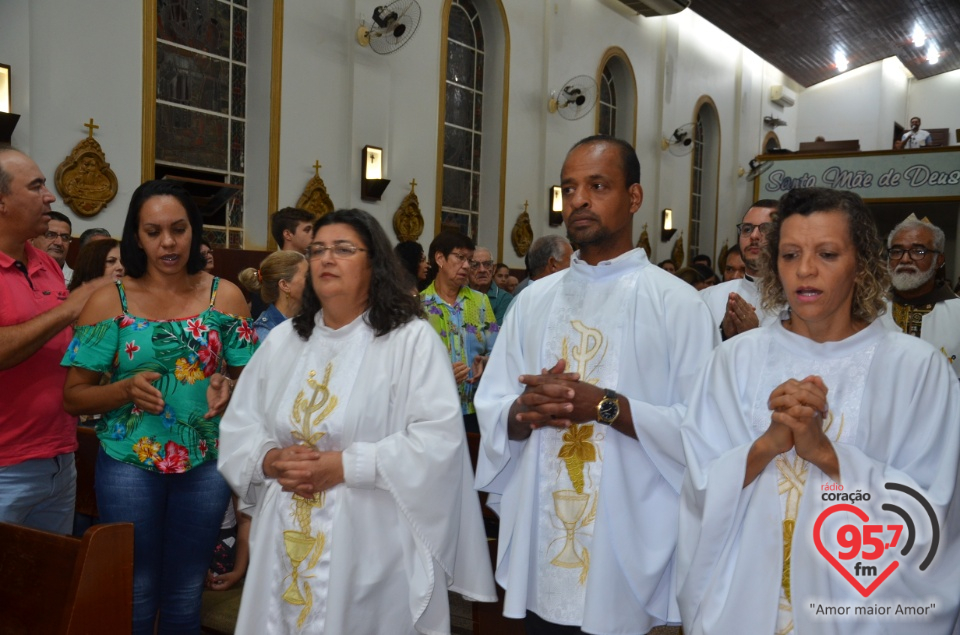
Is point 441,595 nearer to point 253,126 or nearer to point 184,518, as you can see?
point 184,518

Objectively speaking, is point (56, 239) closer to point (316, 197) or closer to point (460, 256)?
point (460, 256)

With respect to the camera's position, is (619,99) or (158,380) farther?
(619,99)

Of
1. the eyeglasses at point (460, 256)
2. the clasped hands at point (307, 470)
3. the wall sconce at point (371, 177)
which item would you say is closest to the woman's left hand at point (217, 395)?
the clasped hands at point (307, 470)

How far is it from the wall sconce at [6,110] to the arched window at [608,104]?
31.4ft

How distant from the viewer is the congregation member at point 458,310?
4844 millimetres

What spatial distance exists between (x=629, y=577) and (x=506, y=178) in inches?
375

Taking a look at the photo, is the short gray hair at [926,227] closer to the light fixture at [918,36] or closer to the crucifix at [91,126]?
the crucifix at [91,126]

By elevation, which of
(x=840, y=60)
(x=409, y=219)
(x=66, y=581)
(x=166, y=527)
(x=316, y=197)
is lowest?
(x=166, y=527)

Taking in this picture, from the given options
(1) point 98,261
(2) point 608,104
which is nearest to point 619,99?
(2) point 608,104

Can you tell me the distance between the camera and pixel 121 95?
21.9 feet

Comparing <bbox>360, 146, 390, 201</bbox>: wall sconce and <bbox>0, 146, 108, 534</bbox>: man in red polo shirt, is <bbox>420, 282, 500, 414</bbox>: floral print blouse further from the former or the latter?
<bbox>360, 146, 390, 201</bbox>: wall sconce

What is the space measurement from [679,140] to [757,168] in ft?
8.94

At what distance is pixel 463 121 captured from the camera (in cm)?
1101

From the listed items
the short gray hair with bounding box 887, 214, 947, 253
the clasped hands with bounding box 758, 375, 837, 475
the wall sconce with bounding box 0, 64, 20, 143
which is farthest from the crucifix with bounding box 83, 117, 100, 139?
the clasped hands with bounding box 758, 375, 837, 475
